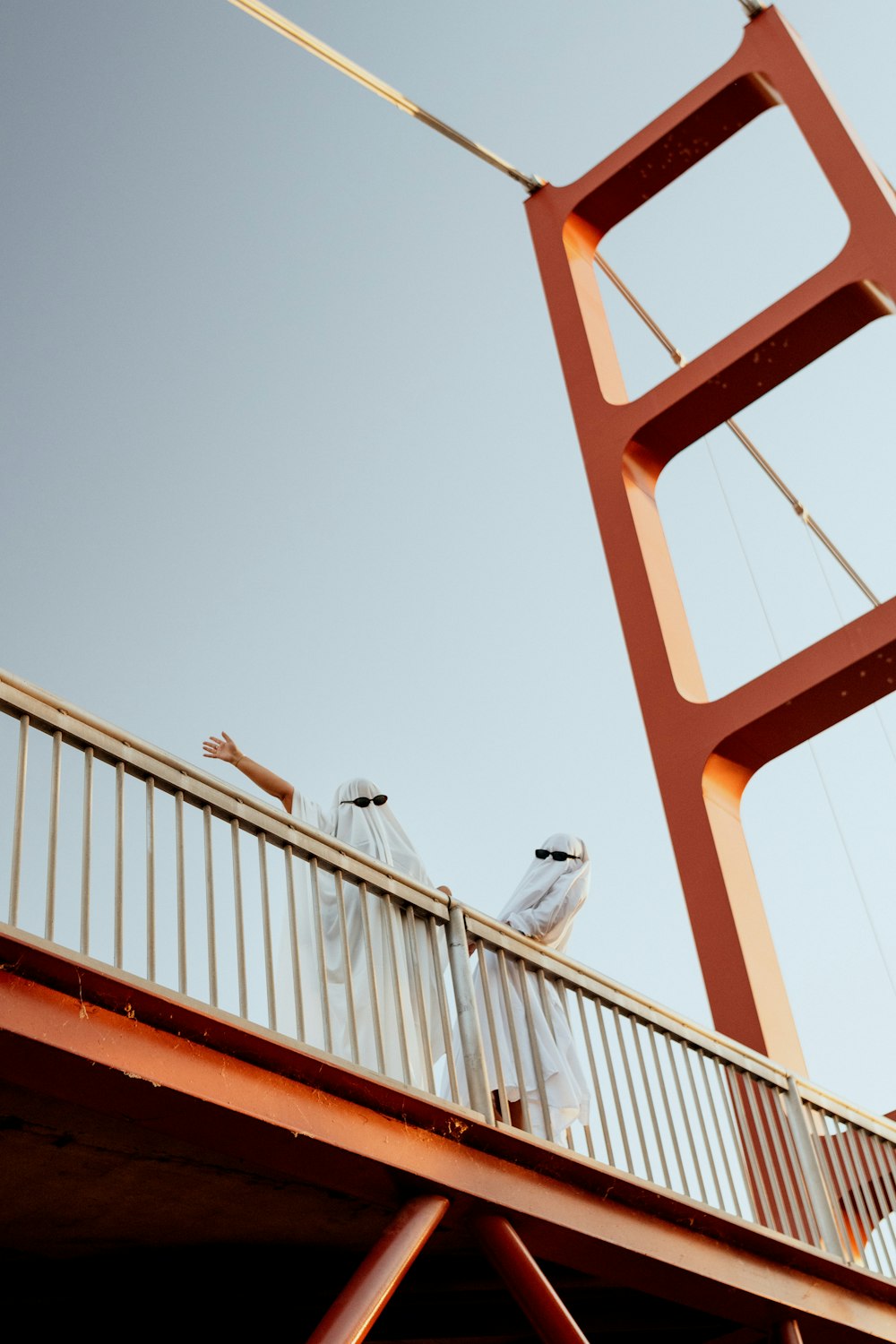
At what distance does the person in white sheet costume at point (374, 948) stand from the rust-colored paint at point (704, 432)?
3092mm

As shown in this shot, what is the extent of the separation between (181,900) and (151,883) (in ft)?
0.38

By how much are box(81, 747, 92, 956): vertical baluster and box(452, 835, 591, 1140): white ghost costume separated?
1.73 meters

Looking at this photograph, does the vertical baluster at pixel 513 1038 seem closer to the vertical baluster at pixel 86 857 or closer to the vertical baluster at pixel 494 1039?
the vertical baluster at pixel 494 1039

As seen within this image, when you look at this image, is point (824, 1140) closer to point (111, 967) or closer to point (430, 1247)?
point (430, 1247)

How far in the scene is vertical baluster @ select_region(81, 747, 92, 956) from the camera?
4605 mm

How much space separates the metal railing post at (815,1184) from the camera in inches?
282

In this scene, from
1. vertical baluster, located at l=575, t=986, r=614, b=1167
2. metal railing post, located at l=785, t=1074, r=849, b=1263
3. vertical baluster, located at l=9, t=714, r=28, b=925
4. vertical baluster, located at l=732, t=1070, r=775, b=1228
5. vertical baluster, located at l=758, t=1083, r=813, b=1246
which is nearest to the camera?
vertical baluster, located at l=9, t=714, r=28, b=925

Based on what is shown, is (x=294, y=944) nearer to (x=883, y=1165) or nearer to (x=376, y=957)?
(x=376, y=957)

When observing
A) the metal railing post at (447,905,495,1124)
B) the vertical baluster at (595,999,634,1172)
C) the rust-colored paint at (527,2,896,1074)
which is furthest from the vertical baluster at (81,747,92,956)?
the rust-colored paint at (527,2,896,1074)

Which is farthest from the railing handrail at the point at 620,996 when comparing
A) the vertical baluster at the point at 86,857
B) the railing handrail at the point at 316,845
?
the vertical baluster at the point at 86,857

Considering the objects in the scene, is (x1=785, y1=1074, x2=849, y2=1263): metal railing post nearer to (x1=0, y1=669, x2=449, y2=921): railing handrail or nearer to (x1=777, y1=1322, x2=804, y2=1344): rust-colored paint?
(x1=777, y1=1322, x2=804, y2=1344): rust-colored paint

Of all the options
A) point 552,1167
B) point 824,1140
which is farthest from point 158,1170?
point 824,1140

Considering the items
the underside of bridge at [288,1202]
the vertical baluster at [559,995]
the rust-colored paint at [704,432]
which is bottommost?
the underside of bridge at [288,1202]

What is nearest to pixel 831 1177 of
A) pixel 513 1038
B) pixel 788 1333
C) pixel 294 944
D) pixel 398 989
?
pixel 788 1333
